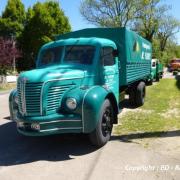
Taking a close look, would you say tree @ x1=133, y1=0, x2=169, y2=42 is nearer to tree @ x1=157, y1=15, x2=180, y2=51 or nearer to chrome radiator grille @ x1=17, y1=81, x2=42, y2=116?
tree @ x1=157, y1=15, x2=180, y2=51

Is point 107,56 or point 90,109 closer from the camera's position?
point 90,109

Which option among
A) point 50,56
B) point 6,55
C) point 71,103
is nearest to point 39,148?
point 71,103

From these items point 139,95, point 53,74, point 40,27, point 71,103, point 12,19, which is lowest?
point 139,95

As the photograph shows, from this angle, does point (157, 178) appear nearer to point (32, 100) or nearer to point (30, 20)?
point (32, 100)

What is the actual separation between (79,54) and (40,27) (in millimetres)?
32264

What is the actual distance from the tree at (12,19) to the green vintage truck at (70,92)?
3226 centimetres

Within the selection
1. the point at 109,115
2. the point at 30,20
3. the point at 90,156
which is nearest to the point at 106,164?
the point at 90,156

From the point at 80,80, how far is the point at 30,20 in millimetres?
34740

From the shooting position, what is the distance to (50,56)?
7.82 meters

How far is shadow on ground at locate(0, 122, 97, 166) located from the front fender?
2.11 feet

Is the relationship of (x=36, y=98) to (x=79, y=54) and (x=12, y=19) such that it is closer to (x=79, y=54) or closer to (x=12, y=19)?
(x=79, y=54)

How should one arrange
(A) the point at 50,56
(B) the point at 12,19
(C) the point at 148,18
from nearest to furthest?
(A) the point at 50,56, (B) the point at 12,19, (C) the point at 148,18

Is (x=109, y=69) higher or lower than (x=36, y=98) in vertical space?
higher

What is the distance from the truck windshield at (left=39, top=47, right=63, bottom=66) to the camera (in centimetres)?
762
